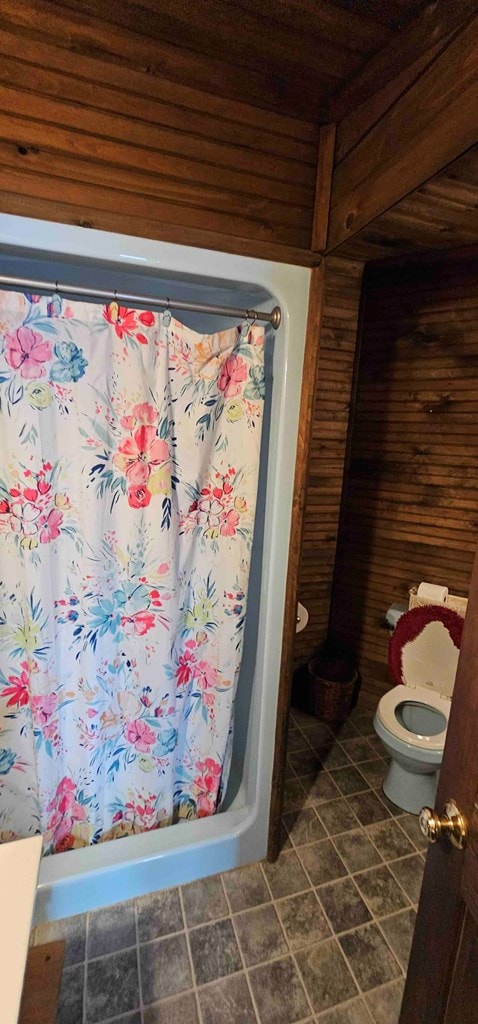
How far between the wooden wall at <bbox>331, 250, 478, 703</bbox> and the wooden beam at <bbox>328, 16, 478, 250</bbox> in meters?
0.91

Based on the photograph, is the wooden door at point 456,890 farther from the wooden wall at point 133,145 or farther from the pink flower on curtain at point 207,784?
the wooden wall at point 133,145

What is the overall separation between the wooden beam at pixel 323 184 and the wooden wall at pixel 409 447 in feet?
2.76

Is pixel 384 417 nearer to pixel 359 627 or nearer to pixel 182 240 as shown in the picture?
pixel 359 627

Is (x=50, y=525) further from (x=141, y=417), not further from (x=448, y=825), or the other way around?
(x=448, y=825)

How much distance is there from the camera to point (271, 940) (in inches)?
54.4

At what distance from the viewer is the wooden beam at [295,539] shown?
1289 millimetres

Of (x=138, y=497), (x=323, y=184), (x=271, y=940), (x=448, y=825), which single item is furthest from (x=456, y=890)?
(x=323, y=184)

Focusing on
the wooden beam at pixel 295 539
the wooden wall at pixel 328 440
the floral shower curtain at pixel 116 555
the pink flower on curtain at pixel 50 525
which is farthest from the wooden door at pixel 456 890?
the wooden wall at pixel 328 440

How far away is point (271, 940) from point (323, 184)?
224 cm

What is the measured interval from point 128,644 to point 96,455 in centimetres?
57

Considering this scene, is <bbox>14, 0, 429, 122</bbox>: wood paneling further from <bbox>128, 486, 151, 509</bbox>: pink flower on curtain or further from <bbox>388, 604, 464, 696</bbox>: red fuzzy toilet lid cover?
<bbox>388, 604, 464, 696</bbox>: red fuzzy toilet lid cover

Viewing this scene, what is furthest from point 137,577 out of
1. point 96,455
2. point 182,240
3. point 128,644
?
point 182,240

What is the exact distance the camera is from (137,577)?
1.33 meters

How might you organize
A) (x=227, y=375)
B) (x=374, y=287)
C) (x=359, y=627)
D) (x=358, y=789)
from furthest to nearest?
1. (x=359, y=627)
2. (x=374, y=287)
3. (x=358, y=789)
4. (x=227, y=375)
